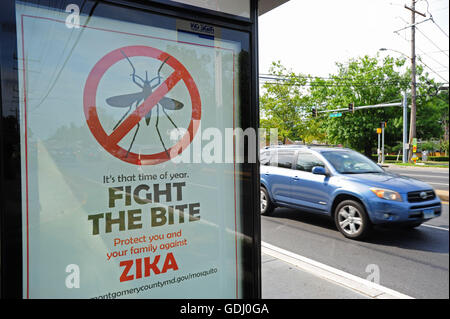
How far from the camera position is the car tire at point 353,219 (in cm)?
362

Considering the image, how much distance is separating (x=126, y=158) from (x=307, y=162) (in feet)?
9.16

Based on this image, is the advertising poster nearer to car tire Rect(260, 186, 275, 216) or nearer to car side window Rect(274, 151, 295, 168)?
car side window Rect(274, 151, 295, 168)

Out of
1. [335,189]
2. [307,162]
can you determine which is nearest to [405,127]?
[307,162]

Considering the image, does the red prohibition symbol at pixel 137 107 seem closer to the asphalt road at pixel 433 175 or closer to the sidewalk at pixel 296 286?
the asphalt road at pixel 433 175

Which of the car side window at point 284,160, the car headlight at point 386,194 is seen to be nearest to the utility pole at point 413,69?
the car headlight at point 386,194

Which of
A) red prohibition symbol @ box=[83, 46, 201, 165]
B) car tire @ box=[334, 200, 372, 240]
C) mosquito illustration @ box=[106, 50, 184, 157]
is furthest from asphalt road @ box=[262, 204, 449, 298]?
mosquito illustration @ box=[106, 50, 184, 157]

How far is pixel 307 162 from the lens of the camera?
370cm

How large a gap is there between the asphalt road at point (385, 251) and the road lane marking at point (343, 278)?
32 cm

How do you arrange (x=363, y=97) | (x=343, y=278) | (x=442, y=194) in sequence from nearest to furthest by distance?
(x=442, y=194)
(x=363, y=97)
(x=343, y=278)

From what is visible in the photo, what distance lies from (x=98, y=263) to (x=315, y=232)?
3.84 metres

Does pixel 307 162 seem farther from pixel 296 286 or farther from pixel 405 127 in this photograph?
pixel 405 127

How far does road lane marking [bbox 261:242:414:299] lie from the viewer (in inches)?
98.1

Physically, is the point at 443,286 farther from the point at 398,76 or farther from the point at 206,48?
the point at 206,48

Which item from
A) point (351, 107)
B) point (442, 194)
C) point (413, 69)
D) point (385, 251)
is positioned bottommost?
point (385, 251)
